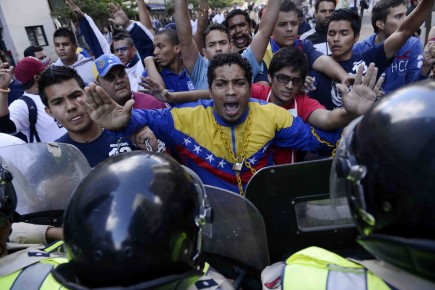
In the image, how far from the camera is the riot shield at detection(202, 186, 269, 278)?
160 centimetres

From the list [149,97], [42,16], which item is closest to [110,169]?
[149,97]

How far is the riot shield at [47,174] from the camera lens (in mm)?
2072

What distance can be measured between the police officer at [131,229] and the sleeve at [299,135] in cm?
139

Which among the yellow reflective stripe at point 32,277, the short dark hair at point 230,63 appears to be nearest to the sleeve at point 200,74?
the short dark hair at point 230,63

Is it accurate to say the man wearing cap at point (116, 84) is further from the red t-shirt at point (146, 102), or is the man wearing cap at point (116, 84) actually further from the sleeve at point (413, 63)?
the sleeve at point (413, 63)

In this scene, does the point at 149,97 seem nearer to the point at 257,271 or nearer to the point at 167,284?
the point at 257,271

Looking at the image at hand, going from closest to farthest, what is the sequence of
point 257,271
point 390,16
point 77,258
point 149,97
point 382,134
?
point 382,134
point 77,258
point 257,271
point 149,97
point 390,16

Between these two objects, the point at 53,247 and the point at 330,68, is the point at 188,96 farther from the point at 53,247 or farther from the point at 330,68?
the point at 53,247

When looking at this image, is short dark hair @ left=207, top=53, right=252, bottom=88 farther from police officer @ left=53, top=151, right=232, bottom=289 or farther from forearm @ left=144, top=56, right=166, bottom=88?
police officer @ left=53, top=151, right=232, bottom=289

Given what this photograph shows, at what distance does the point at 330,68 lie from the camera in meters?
3.11

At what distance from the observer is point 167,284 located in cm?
106

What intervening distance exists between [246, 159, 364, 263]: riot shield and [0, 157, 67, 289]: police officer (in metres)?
0.95

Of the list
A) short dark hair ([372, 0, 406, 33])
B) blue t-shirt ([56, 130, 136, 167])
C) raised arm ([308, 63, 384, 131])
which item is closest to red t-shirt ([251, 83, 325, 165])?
raised arm ([308, 63, 384, 131])

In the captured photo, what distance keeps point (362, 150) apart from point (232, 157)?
1.43m
